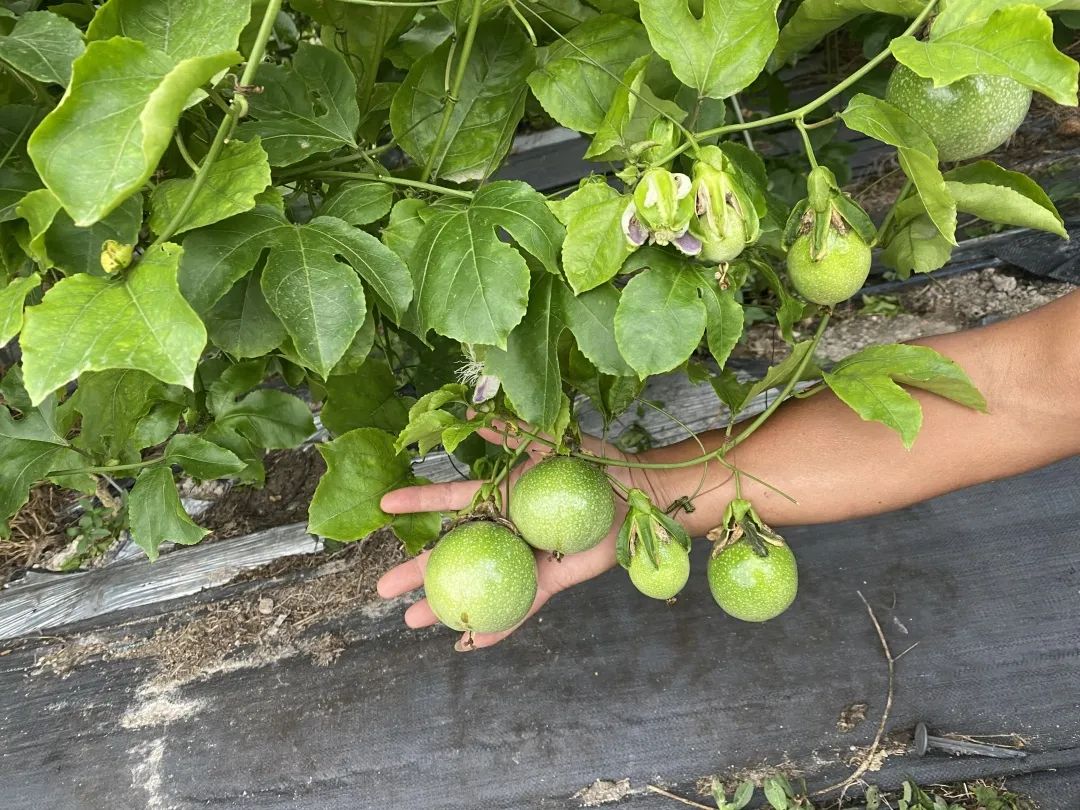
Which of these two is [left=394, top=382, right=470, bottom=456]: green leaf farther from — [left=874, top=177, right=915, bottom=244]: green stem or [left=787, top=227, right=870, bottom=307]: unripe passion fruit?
[left=874, top=177, right=915, bottom=244]: green stem

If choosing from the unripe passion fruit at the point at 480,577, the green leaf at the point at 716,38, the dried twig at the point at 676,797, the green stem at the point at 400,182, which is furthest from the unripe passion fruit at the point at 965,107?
the dried twig at the point at 676,797

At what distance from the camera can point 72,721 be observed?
6.13ft

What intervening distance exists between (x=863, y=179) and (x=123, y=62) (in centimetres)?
278

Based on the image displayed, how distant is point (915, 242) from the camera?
0.88 metres

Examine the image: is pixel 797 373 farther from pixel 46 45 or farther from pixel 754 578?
pixel 46 45

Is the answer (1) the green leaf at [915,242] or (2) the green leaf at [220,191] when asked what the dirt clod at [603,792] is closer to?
(1) the green leaf at [915,242]

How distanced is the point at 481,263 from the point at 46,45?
0.43 m

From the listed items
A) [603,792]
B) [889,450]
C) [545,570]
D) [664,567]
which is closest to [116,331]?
[664,567]

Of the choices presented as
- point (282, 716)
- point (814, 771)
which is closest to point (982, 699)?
point (814, 771)

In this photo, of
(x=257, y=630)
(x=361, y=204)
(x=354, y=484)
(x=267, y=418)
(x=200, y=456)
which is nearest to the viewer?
(x=361, y=204)

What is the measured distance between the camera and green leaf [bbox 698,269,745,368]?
757 millimetres

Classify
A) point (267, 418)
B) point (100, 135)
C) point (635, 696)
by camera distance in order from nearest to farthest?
point (100, 135) → point (267, 418) → point (635, 696)

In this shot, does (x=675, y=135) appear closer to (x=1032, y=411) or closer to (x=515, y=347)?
(x=515, y=347)

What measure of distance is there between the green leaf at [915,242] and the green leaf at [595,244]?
13.6 inches
